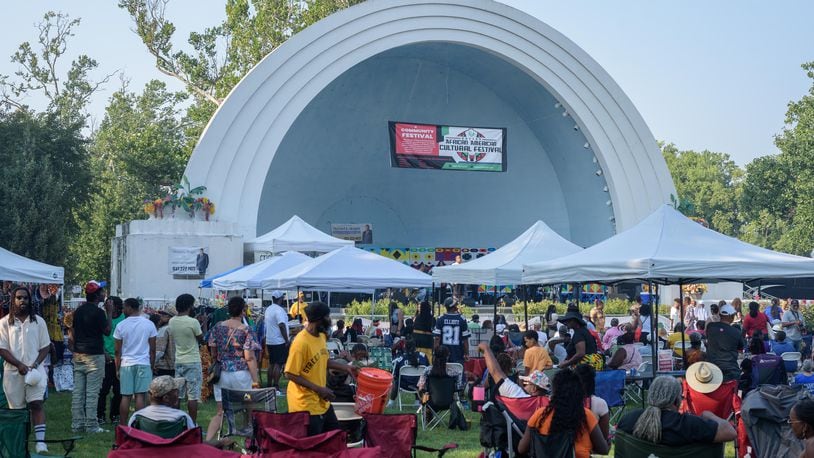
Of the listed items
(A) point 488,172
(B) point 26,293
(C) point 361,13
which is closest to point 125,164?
(A) point 488,172

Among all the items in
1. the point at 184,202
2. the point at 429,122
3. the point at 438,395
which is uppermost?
the point at 429,122

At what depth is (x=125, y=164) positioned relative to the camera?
43750 mm

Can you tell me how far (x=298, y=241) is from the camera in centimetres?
A: 1958

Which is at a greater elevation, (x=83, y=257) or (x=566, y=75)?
(x=566, y=75)

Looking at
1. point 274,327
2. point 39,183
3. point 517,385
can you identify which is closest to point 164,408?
point 517,385

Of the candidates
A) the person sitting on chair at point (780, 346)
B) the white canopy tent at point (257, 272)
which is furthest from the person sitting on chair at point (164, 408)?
the person sitting on chair at point (780, 346)

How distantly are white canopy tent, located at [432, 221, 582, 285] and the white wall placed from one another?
10.4 m

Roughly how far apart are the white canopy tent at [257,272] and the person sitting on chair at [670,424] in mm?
10046

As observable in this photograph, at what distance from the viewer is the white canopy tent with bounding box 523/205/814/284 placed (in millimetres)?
10266

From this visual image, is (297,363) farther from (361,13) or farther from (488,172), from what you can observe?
(488,172)

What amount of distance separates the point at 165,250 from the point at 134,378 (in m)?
16.0

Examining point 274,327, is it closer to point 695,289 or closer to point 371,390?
point 371,390

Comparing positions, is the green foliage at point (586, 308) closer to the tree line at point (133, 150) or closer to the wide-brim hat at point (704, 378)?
the tree line at point (133, 150)

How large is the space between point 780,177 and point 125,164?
26.6m
